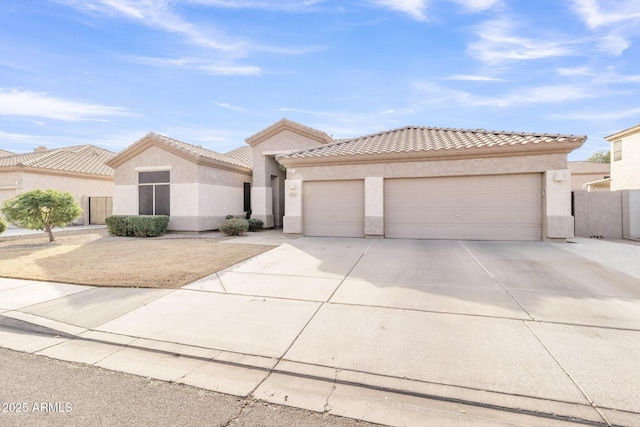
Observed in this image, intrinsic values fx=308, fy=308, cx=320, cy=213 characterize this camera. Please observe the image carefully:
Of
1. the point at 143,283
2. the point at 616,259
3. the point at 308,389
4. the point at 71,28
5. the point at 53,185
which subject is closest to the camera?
the point at 308,389

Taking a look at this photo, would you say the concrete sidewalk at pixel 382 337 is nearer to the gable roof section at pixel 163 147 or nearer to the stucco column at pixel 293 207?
the stucco column at pixel 293 207

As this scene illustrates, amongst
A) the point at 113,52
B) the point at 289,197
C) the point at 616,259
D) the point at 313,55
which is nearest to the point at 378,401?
the point at 616,259

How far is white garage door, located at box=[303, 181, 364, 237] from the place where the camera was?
1389cm

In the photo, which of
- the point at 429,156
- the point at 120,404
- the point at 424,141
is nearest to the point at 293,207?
the point at 429,156

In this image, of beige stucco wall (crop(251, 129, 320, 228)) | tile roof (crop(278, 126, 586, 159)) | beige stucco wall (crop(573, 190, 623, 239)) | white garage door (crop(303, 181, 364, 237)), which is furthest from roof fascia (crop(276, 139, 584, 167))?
beige stucco wall (crop(251, 129, 320, 228))

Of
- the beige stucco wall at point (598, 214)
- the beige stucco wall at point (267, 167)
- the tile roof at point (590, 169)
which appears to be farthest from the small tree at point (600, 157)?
the beige stucco wall at point (267, 167)

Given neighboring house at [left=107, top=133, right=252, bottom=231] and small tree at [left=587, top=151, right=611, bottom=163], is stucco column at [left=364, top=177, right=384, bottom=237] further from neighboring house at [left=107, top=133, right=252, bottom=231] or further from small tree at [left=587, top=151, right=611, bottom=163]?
small tree at [left=587, top=151, right=611, bottom=163]

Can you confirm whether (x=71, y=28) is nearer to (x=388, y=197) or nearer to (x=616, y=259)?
(x=388, y=197)

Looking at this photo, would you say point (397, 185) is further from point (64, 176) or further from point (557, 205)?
point (64, 176)

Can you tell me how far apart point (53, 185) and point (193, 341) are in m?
24.6

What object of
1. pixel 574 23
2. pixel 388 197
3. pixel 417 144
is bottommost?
pixel 388 197

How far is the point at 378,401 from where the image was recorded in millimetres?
2916

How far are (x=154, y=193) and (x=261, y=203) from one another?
238 inches

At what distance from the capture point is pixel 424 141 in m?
14.3
